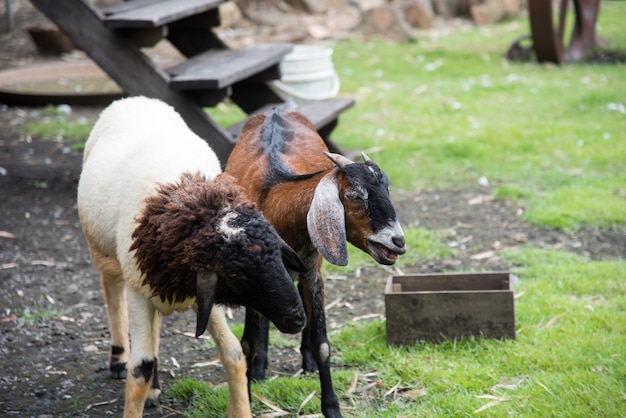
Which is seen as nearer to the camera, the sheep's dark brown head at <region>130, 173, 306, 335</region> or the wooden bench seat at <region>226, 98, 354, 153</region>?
the sheep's dark brown head at <region>130, 173, 306, 335</region>

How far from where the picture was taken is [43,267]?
5.85 meters

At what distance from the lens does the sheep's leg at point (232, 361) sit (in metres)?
3.64

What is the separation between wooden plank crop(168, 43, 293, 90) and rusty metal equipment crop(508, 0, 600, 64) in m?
5.29

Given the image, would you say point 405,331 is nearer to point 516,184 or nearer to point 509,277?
point 509,277

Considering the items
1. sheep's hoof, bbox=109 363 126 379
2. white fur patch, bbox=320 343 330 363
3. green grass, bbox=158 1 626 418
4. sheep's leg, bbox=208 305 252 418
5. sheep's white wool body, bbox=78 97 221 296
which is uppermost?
sheep's white wool body, bbox=78 97 221 296

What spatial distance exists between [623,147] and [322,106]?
3025mm

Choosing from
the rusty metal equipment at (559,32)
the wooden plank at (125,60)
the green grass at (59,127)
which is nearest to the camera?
the wooden plank at (125,60)

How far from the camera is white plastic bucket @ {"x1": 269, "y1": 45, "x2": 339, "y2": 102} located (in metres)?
8.22

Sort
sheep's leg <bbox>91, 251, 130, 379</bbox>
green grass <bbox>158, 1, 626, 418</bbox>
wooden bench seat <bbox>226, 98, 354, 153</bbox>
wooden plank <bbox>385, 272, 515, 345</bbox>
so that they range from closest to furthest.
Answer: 1. green grass <bbox>158, 1, 626, 418</bbox>
2. sheep's leg <bbox>91, 251, 130, 379</bbox>
3. wooden plank <bbox>385, 272, 515, 345</bbox>
4. wooden bench seat <bbox>226, 98, 354, 153</bbox>

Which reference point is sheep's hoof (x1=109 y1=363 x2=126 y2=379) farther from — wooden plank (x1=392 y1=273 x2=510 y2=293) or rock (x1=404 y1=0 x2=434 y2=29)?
rock (x1=404 y1=0 x2=434 y2=29)

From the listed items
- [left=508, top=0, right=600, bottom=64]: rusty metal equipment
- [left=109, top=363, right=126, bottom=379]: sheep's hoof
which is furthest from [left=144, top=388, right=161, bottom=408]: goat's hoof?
[left=508, top=0, right=600, bottom=64]: rusty metal equipment

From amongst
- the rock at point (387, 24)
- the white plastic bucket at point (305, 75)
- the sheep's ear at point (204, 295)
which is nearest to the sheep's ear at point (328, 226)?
the sheep's ear at point (204, 295)

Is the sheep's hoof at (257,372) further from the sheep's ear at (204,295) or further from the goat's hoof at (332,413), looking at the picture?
the sheep's ear at (204,295)

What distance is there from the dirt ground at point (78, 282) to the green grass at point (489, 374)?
30 centimetres
